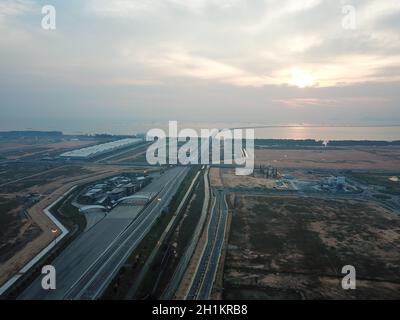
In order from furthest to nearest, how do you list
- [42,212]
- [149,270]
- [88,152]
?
1. [88,152]
2. [42,212]
3. [149,270]

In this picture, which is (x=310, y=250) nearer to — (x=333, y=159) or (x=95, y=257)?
(x=95, y=257)

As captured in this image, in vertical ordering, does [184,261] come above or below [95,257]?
below

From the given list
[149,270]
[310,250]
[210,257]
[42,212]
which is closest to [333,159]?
[310,250]
